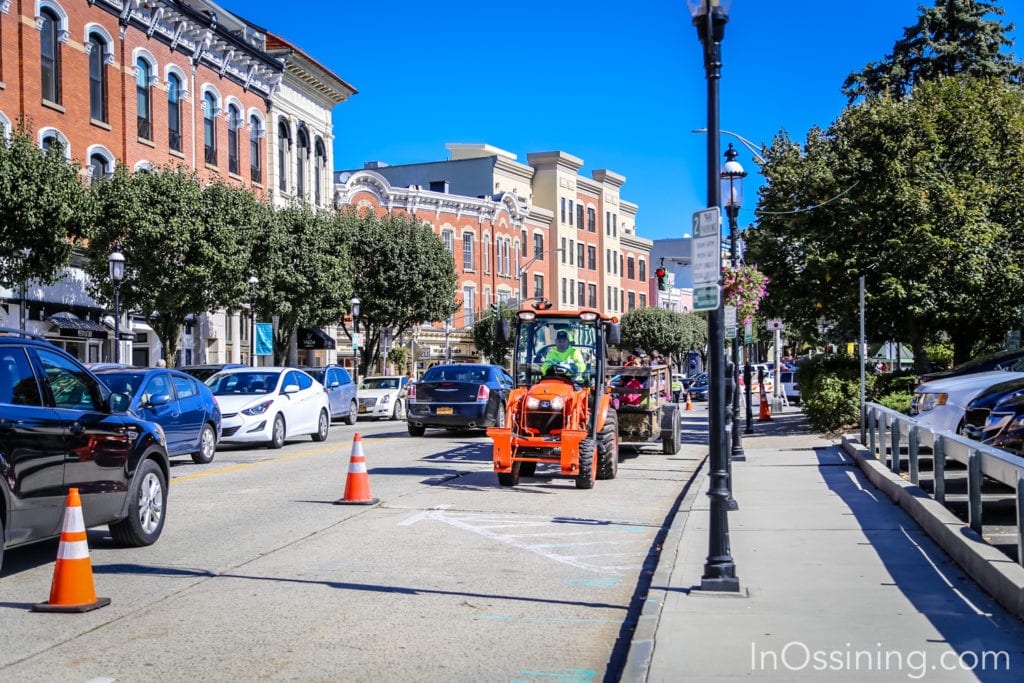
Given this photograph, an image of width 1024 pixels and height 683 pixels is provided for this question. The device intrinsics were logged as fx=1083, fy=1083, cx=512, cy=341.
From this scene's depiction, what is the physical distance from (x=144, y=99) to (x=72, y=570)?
1250 inches

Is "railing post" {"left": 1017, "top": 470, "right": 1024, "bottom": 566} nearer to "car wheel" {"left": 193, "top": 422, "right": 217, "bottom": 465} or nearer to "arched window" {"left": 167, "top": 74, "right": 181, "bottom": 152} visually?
"car wheel" {"left": 193, "top": 422, "right": 217, "bottom": 465}

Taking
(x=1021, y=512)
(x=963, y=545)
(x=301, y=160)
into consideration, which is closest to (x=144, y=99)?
(x=301, y=160)

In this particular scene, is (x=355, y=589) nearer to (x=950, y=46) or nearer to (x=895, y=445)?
(x=895, y=445)

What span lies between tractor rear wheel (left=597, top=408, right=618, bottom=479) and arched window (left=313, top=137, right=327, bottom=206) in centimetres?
3520

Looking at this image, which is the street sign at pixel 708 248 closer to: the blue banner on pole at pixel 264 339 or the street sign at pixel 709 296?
the street sign at pixel 709 296

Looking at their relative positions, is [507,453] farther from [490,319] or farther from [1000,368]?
[490,319]

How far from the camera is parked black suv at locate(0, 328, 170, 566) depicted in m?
7.68

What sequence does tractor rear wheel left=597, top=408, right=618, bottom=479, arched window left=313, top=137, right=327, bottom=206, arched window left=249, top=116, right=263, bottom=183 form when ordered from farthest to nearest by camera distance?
arched window left=313, top=137, right=327, bottom=206 → arched window left=249, top=116, right=263, bottom=183 → tractor rear wheel left=597, top=408, right=618, bottom=479

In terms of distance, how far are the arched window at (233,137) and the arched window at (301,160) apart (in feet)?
15.6

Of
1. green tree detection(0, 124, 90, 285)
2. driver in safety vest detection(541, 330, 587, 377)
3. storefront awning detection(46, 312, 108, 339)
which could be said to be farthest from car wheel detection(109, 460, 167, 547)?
storefront awning detection(46, 312, 108, 339)

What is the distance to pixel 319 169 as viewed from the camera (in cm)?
4931

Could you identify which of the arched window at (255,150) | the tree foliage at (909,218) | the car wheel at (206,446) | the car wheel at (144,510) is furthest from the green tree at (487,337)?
the car wheel at (144,510)

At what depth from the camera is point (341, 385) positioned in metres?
30.2

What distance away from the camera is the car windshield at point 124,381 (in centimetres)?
1656
